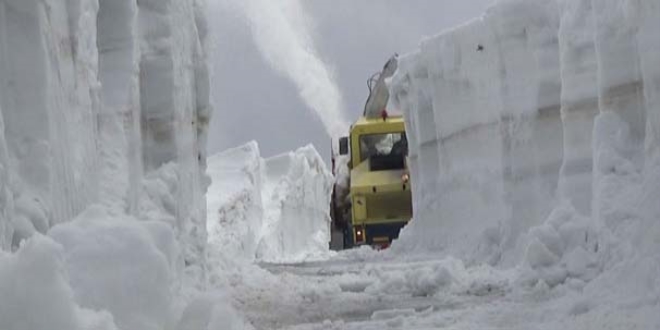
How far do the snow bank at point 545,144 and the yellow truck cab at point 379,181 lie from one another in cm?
162

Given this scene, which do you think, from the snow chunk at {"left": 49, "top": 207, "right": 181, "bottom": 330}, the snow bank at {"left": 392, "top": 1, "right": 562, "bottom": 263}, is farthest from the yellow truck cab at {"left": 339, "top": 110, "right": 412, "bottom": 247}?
the snow chunk at {"left": 49, "top": 207, "right": 181, "bottom": 330}

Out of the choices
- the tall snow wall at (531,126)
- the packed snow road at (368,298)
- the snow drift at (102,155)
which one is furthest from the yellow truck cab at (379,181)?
the snow drift at (102,155)

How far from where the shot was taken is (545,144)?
587 inches

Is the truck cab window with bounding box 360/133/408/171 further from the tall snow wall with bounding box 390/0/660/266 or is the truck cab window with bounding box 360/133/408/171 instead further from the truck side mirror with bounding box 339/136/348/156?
the truck side mirror with bounding box 339/136/348/156

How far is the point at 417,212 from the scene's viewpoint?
2272 centimetres

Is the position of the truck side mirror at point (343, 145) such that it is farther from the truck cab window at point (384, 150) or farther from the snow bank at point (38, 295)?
the snow bank at point (38, 295)

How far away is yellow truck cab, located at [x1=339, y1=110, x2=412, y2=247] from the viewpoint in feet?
83.7

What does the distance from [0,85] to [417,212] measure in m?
15.7

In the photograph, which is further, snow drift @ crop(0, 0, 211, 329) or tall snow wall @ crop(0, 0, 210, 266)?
tall snow wall @ crop(0, 0, 210, 266)

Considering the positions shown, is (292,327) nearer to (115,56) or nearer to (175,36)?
(115,56)

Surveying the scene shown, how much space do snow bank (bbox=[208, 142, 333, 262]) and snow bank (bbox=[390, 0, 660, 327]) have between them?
6258 millimetres

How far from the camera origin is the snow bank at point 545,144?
31.4 feet

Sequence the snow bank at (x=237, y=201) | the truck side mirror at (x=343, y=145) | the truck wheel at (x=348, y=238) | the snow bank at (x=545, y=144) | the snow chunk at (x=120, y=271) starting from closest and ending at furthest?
the snow chunk at (x=120, y=271) < the snow bank at (x=545, y=144) < the snow bank at (x=237, y=201) < the truck wheel at (x=348, y=238) < the truck side mirror at (x=343, y=145)

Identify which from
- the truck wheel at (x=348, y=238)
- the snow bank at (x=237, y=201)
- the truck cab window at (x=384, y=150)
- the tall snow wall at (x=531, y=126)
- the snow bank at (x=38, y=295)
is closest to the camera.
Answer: the snow bank at (x=38, y=295)
